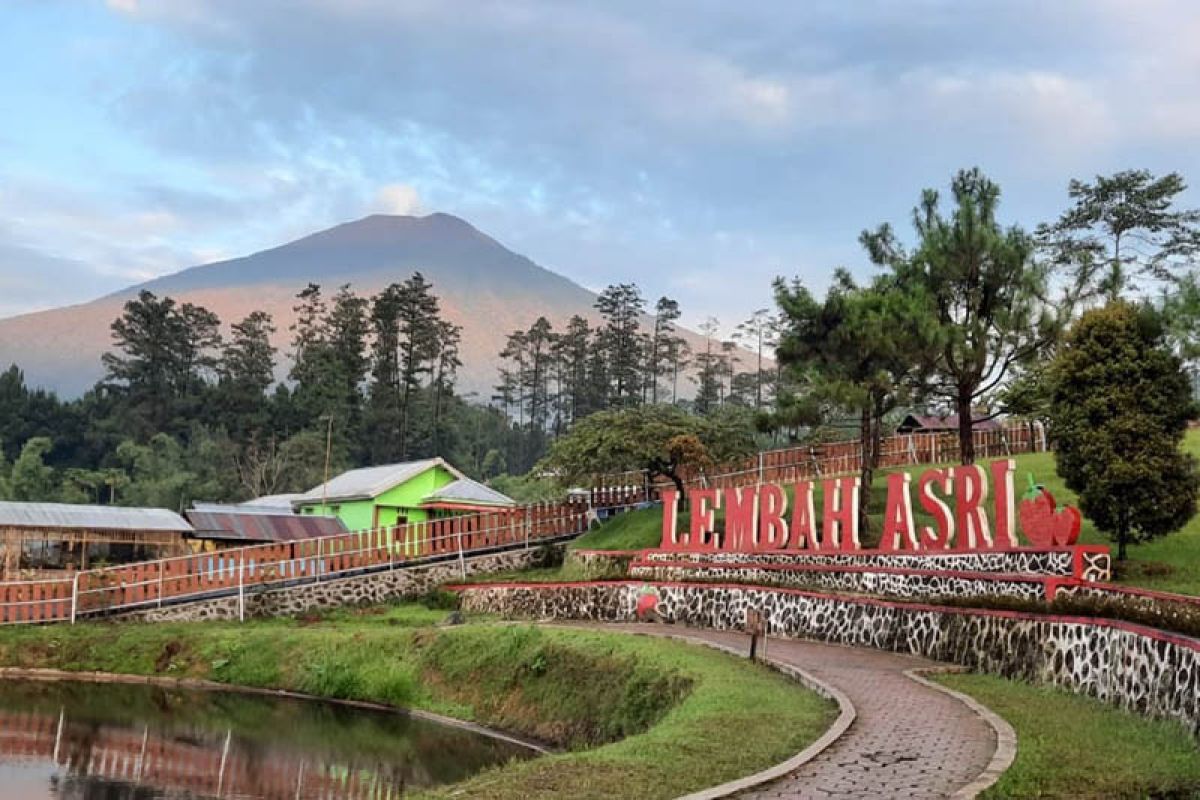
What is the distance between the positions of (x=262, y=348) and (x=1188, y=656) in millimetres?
81351

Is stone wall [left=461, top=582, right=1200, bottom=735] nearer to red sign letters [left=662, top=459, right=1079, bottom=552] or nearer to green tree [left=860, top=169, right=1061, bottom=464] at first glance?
red sign letters [left=662, top=459, right=1079, bottom=552]

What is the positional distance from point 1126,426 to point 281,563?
67.6 feet

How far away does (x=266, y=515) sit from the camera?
34.8m

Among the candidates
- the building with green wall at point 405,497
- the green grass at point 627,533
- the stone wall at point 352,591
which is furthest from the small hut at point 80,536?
the green grass at point 627,533

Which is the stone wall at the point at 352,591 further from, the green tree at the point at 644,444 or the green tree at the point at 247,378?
the green tree at the point at 247,378

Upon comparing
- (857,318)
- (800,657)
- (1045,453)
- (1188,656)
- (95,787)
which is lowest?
(95,787)

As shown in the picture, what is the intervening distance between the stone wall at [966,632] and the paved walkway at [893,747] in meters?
1.18

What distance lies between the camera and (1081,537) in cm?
2073

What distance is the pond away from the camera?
13.8 m

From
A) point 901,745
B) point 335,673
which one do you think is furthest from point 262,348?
point 901,745

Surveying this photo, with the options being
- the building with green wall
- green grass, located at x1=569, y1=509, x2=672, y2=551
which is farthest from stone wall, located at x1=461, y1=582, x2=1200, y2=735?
the building with green wall

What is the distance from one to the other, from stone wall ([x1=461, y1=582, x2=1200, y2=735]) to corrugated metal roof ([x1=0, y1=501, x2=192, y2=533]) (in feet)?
40.8

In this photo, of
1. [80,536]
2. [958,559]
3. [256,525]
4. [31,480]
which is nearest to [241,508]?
[256,525]

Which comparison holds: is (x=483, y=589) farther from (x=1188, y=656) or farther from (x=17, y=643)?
(x=1188, y=656)
